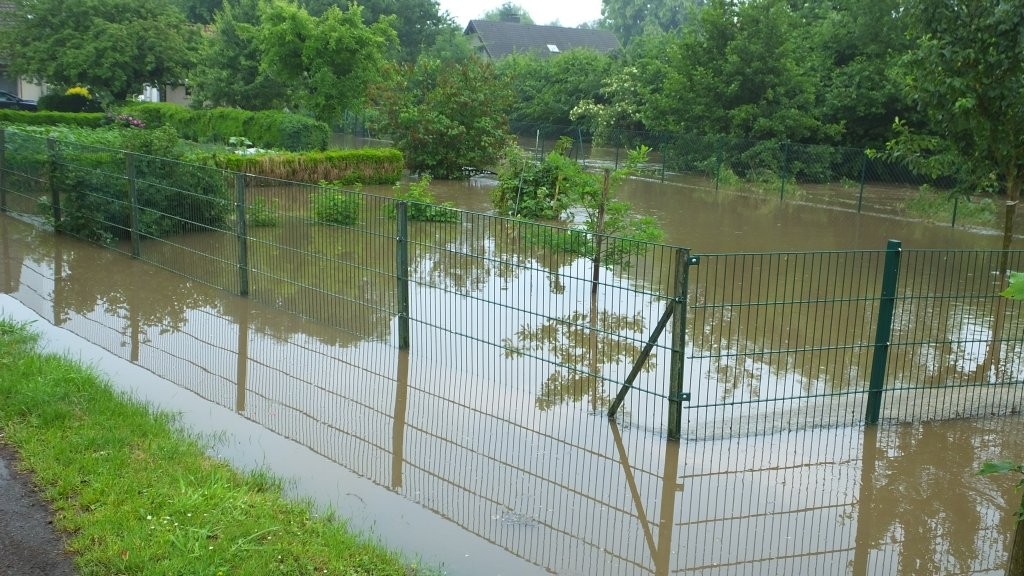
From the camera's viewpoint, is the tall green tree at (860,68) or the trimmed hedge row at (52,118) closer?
the trimmed hedge row at (52,118)

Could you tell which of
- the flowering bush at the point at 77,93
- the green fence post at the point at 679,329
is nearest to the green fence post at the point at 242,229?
the green fence post at the point at 679,329

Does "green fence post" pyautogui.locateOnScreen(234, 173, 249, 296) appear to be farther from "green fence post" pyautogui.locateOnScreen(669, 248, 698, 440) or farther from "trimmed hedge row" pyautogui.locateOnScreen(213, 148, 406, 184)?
"trimmed hedge row" pyautogui.locateOnScreen(213, 148, 406, 184)

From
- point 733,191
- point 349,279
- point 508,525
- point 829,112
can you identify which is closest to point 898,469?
point 508,525

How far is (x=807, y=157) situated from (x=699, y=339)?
19130 mm

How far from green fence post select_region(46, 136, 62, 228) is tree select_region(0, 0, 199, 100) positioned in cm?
1979

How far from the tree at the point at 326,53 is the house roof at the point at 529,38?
130ft

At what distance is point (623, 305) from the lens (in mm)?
10852

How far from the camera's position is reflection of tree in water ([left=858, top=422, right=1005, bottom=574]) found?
524 centimetres

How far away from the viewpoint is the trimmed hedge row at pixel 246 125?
2402 cm

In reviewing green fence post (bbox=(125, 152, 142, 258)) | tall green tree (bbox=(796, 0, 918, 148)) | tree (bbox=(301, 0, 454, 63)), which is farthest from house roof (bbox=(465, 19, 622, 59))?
green fence post (bbox=(125, 152, 142, 258))

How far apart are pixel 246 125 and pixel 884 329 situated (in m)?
22.8

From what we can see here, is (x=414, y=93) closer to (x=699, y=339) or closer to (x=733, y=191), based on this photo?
(x=733, y=191)

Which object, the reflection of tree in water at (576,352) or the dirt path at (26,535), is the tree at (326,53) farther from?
the dirt path at (26,535)

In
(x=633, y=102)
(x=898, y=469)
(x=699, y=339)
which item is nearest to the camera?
(x=898, y=469)
